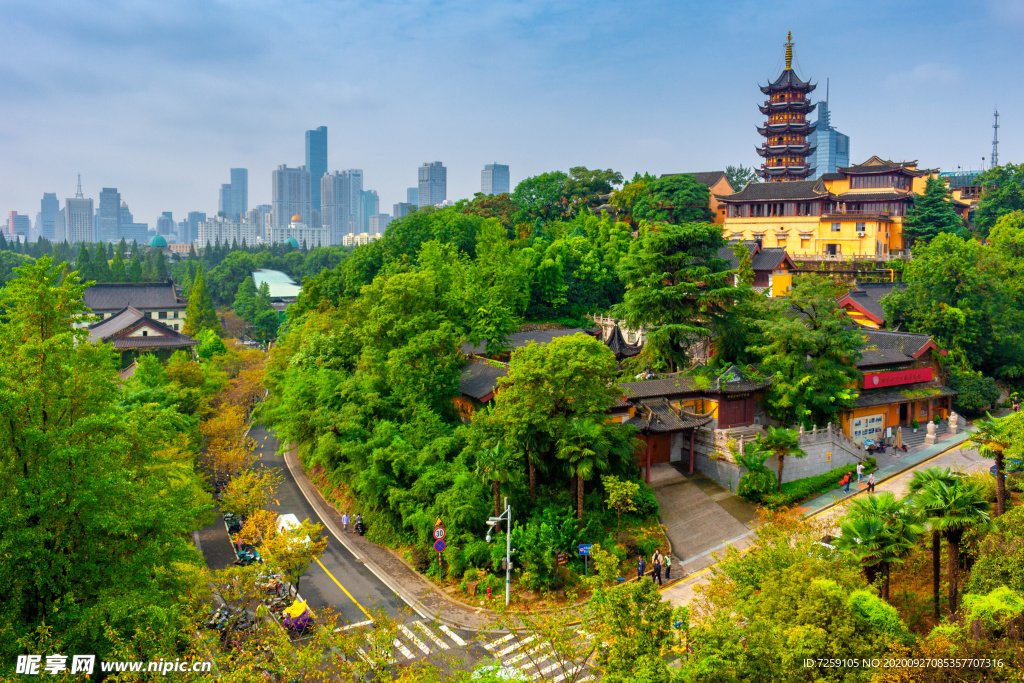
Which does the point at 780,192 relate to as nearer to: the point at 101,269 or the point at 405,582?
the point at 405,582

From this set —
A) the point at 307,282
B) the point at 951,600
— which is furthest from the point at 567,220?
the point at 951,600

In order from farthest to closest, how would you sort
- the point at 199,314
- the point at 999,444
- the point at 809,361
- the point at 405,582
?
1. the point at 199,314
2. the point at 809,361
3. the point at 405,582
4. the point at 999,444

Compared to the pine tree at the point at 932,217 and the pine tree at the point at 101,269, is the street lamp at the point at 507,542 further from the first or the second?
the pine tree at the point at 101,269

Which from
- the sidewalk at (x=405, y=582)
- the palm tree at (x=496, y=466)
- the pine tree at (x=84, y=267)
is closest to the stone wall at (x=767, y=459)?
the palm tree at (x=496, y=466)

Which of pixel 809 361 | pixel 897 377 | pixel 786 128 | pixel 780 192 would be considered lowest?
pixel 897 377

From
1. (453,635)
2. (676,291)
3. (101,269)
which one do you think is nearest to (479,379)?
(676,291)
